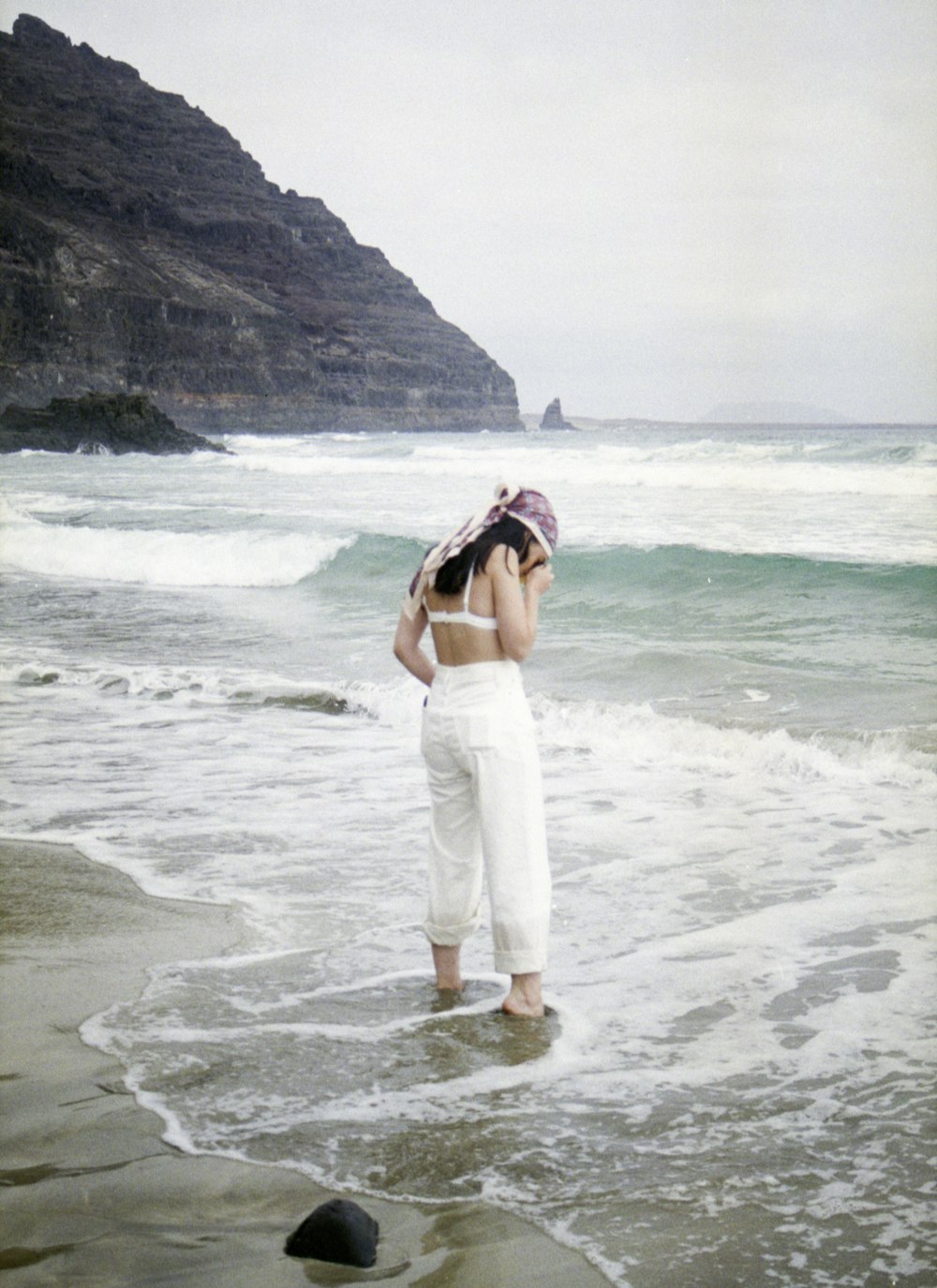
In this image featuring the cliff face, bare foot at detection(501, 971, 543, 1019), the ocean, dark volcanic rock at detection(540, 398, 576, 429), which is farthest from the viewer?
dark volcanic rock at detection(540, 398, 576, 429)

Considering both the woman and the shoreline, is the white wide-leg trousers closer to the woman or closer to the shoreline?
the woman

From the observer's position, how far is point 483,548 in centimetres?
333

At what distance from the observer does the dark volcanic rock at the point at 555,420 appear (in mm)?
128625

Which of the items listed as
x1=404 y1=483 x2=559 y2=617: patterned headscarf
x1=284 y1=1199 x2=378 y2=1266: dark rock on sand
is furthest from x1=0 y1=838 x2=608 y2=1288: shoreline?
x1=404 y1=483 x2=559 y2=617: patterned headscarf

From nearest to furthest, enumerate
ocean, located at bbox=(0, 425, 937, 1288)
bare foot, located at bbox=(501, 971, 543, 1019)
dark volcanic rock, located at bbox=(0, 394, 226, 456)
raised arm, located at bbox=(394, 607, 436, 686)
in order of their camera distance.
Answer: ocean, located at bbox=(0, 425, 937, 1288) < bare foot, located at bbox=(501, 971, 543, 1019) < raised arm, located at bbox=(394, 607, 436, 686) < dark volcanic rock, located at bbox=(0, 394, 226, 456)

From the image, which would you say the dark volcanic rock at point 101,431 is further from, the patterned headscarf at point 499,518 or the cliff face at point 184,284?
the patterned headscarf at point 499,518

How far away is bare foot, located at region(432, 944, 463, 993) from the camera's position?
3572 millimetres

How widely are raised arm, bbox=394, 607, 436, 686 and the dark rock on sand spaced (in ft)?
5.37

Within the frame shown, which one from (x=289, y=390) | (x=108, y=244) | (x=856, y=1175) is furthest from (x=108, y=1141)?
(x=289, y=390)

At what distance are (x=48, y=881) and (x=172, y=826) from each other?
36.4 inches

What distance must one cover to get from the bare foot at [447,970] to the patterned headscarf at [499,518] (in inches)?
41.8

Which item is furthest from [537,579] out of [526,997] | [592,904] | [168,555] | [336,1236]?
[168,555]

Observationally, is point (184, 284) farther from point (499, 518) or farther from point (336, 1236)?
point (336, 1236)

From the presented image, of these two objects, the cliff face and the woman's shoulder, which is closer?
the woman's shoulder
